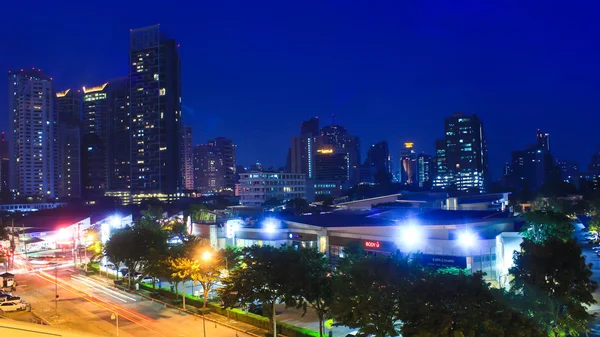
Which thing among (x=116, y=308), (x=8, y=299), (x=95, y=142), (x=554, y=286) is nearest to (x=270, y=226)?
(x=116, y=308)

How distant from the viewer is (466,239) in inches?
1310

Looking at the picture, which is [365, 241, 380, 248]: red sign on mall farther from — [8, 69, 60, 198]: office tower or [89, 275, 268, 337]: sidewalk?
[8, 69, 60, 198]: office tower

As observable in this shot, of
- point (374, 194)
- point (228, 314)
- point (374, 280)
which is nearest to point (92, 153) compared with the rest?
point (374, 194)

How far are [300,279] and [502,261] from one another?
18880 mm

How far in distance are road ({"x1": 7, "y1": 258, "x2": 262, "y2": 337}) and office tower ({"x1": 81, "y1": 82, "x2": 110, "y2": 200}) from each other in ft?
471

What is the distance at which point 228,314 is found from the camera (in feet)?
92.8

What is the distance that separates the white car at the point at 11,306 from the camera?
31.0 meters

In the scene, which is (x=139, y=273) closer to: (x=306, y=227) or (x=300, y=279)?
(x=306, y=227)

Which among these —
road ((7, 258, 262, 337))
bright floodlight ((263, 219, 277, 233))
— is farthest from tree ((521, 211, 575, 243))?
road ((7, 258, 262, 337))

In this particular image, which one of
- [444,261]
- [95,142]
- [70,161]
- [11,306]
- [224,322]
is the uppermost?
[95,142]

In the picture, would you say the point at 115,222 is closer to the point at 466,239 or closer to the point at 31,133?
the point at 466,239

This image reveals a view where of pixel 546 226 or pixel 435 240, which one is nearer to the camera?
pixel 435 240

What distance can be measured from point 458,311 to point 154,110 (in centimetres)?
13974

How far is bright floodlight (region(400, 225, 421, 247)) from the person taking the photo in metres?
34.7
